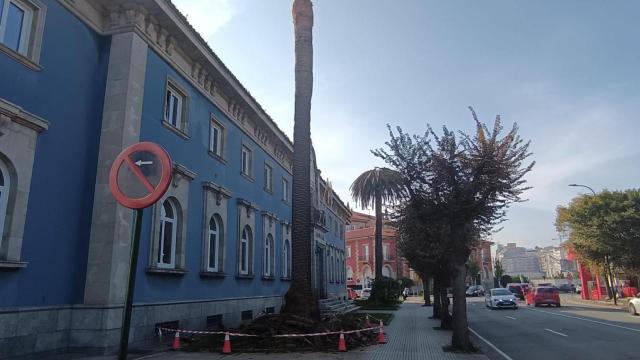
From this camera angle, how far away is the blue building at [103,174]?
9.74 meters

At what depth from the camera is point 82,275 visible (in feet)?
36.7

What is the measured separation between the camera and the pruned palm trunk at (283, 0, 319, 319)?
1380cm

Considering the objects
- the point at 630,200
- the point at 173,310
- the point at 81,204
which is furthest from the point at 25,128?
the point at 630,200

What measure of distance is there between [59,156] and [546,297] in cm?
3530

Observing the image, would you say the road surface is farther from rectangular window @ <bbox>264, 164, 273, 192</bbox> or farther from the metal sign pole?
rectangular window @ <bbox>264, 164, 273, 192</bbox>

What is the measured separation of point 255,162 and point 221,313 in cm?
759

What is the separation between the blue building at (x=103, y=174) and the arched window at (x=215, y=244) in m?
0.04

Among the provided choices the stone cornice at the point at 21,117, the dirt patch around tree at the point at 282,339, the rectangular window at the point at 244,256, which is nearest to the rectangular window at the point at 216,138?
the rectangular window at the point at 244,256

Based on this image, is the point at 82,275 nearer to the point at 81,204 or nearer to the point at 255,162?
the point at 81,204

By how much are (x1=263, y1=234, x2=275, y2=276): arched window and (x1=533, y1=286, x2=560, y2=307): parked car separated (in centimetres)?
2301

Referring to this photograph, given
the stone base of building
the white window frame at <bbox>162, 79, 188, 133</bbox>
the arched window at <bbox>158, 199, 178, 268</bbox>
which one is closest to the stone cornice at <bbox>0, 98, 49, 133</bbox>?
the stone base of building

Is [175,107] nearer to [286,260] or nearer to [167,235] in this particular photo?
[167,235]

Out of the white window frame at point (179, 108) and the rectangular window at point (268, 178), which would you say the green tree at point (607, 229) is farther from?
the white window frame at point (179, 108)

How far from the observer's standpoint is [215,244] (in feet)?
57.2
